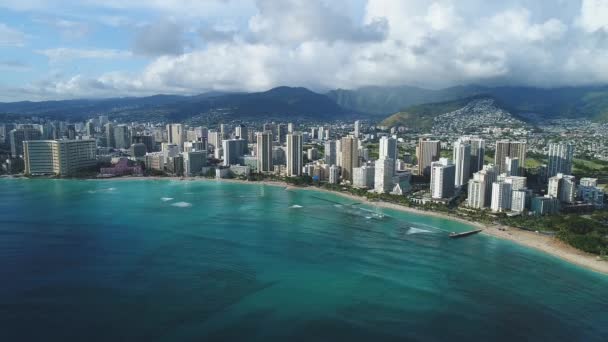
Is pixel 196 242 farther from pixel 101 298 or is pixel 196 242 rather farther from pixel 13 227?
pixel 13 227

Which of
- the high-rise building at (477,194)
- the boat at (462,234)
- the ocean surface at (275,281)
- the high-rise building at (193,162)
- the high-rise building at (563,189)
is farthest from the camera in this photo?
the high-rise building at (193,162)

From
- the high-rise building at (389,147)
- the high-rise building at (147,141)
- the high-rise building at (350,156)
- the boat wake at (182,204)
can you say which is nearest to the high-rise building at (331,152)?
the high-rise building at (350,156)

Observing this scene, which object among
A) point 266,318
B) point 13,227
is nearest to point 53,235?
point 13,227

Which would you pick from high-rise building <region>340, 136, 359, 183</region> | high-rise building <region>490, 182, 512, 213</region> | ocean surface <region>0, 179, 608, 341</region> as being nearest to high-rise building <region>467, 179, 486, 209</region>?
high-rise building <region>490, 182, 512, 213</region>

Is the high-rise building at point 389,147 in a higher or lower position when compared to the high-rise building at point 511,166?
higher

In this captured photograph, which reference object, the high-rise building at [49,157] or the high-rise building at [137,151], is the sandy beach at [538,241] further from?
the high-rise building at [137,151]

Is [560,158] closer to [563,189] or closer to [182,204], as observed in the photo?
[563,189]

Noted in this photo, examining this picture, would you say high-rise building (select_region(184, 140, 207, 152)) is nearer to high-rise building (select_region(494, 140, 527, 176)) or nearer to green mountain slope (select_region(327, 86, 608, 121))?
high-rise building (select_region(494, 140, 527, 176))
